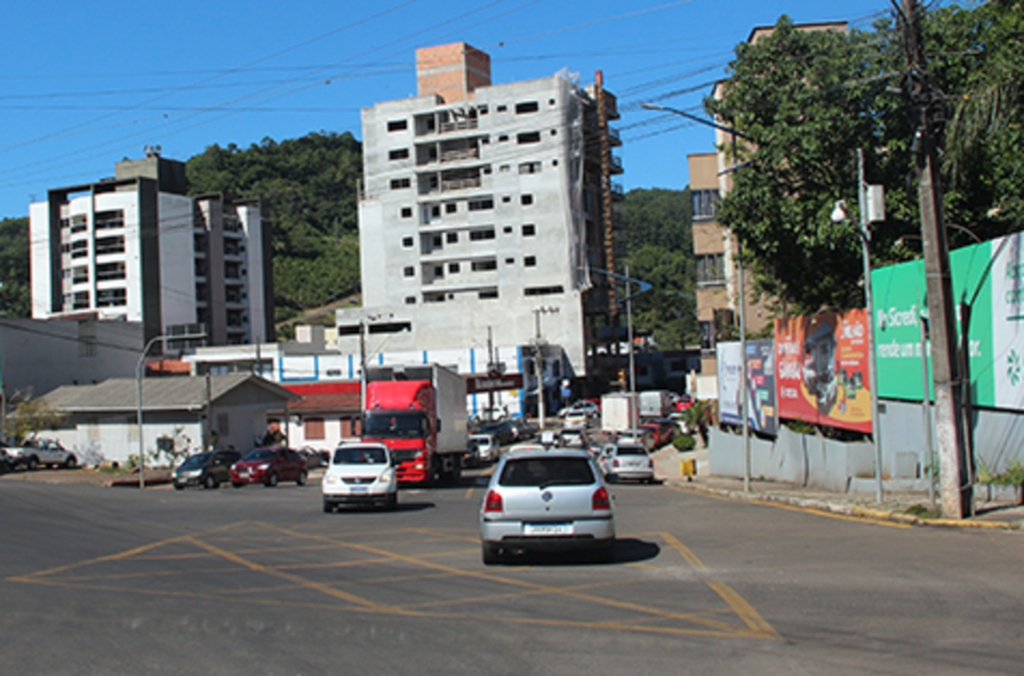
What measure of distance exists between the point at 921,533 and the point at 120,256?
89.6m

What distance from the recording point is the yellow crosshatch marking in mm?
9164

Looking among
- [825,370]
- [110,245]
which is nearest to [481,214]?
[110,245]

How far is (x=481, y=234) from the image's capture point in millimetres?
94188

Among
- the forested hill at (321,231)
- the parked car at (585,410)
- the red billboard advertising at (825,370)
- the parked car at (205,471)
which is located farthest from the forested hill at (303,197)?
the red billboard advertising at (825,370)

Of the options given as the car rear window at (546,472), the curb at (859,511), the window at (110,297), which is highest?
the window at (110,297)

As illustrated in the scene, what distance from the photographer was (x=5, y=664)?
25.5ft

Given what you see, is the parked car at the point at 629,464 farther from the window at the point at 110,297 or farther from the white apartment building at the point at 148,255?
the window at the point at 110,297

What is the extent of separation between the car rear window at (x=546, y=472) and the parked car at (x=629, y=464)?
2306cm

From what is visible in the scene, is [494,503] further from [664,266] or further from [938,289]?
[664,266]

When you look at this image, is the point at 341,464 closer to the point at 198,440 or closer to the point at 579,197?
the point at 198,440

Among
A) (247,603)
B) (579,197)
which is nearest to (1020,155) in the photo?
(247,603)

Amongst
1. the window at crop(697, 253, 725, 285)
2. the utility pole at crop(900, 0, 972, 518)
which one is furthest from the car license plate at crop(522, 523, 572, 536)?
the window at crop(697, 253, 725, 285)

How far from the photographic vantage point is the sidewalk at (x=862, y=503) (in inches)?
582

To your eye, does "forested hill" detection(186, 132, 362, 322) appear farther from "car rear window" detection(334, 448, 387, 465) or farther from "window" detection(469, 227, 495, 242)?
"car rear window" detection(334, 448, 387, 465)
